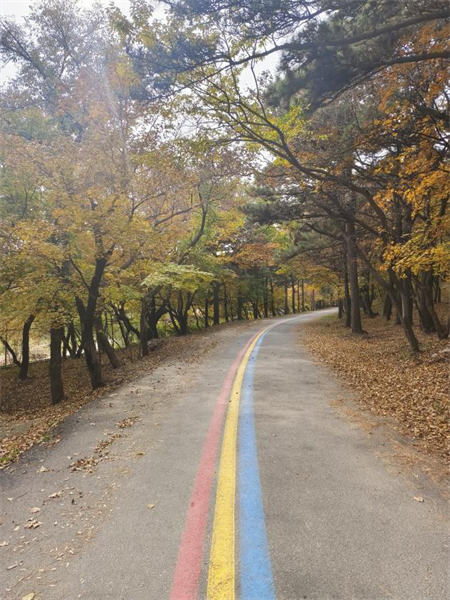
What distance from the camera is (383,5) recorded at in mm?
5961

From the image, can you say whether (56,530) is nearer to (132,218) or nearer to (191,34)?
(191,34)

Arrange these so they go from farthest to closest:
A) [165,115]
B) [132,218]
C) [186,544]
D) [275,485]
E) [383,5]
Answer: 1. [132,218]
2. [165,115]
3. [383,5]
4. [275,485]
5. [186,544]

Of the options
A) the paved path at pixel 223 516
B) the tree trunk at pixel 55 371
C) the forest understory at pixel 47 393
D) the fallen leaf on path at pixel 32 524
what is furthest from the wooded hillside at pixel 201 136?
the fallen leaf on path at pixel 32 524

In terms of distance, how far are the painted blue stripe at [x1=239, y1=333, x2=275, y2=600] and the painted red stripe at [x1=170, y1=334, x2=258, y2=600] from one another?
340mm

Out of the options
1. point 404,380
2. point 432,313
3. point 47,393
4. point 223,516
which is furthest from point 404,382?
point 47,393

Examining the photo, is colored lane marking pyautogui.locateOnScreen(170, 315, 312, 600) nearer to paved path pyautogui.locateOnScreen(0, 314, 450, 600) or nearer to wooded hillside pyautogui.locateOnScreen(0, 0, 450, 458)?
paved path pyautogui.locateOnScreen(0, 314, 450, 600)

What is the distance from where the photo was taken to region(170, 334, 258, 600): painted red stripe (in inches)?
91.4

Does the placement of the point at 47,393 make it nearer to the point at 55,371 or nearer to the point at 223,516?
the point at 55,371

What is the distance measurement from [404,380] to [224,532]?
7028 millimetres

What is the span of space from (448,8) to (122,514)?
28.6 feet

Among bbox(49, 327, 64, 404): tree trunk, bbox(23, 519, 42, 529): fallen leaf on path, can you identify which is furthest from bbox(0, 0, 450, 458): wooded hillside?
bbox(23, 519, 42, 529): fallen leaf on path

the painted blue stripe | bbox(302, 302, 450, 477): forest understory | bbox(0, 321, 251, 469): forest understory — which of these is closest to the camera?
the painted blue stripe

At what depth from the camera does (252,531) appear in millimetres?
2842

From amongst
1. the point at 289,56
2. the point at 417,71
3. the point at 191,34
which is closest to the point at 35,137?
the point at 191,34
